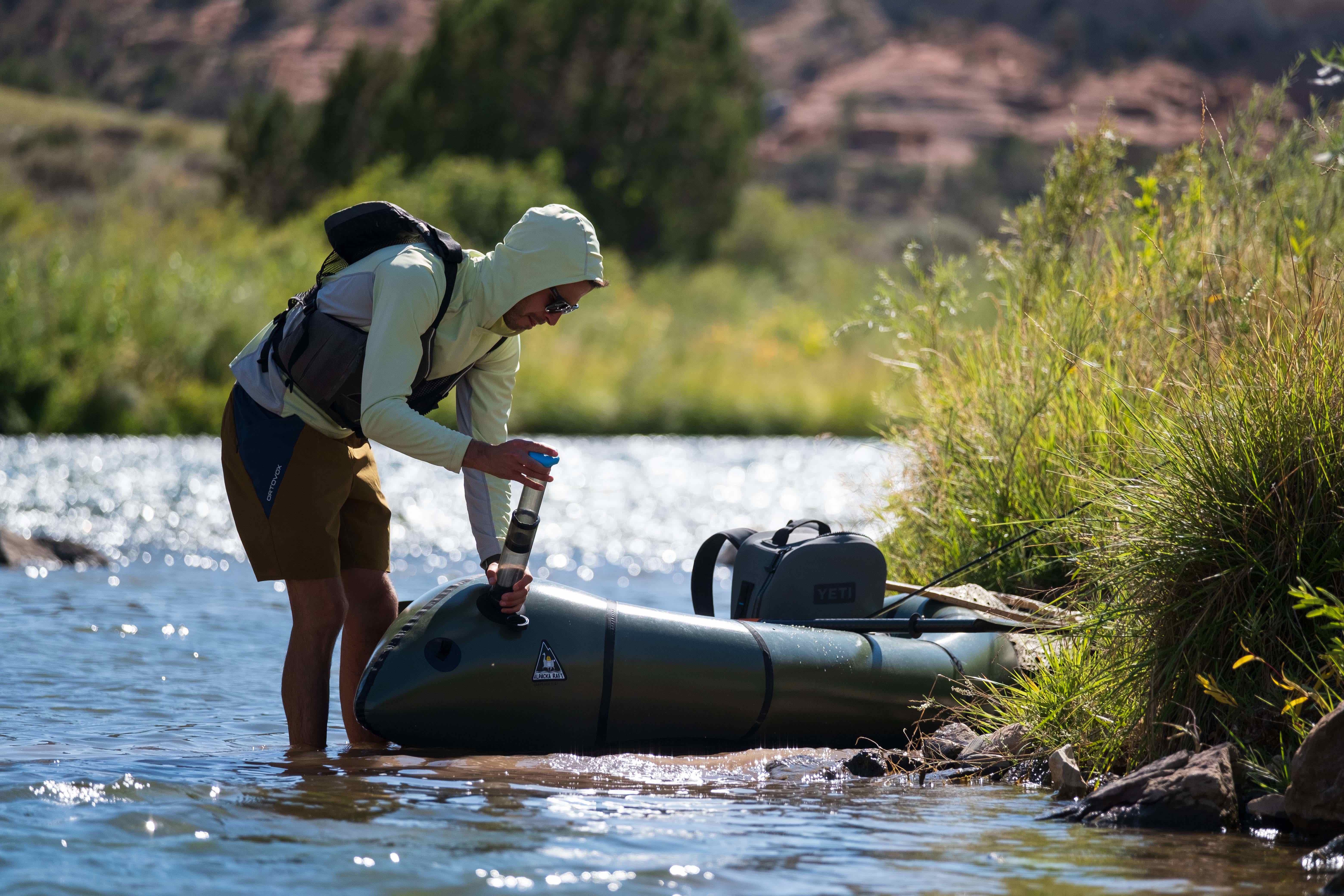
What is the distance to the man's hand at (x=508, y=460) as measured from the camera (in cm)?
396

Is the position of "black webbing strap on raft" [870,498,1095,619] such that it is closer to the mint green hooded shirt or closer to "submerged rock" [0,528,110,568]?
the mint green hooded shirt

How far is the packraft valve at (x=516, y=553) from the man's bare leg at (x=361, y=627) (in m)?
0.33

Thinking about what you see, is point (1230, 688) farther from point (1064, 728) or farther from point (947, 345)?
point (947, 345)

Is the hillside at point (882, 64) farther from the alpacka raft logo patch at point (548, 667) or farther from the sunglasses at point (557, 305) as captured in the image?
the sunglasses at point (557, 305)

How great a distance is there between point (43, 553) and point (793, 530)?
23.3 feet

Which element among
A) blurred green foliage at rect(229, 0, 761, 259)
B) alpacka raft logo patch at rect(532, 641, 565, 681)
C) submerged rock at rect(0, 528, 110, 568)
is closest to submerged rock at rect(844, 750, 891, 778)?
alpacka raft logo patch at rect(532, 641, 565, 681)

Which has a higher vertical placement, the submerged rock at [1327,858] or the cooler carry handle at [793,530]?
the cooler carry handle at [793,530]

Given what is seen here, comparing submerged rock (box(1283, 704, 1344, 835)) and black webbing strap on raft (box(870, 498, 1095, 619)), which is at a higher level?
black webbing strap on raft (box(870, 498, 1095, 619))

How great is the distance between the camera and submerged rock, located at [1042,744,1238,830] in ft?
13.0

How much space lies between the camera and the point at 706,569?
574 cm

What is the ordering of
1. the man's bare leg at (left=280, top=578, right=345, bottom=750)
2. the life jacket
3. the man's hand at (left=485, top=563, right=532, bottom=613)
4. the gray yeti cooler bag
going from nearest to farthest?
the life jacket, the man's bare leg at (left=280, top=578, right=345, bottom=750), the man's hand at (left=485, top=563, right=532, bottom=613), the gray yeti cooler bag

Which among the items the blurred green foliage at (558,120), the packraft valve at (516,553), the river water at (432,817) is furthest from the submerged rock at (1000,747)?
the blurred green foliage at (558,120)

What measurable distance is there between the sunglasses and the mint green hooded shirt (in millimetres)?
67

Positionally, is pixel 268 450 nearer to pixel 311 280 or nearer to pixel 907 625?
pixel 907 625
